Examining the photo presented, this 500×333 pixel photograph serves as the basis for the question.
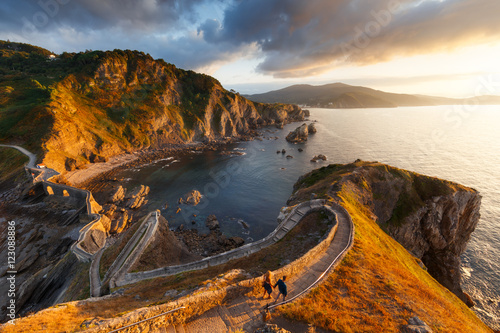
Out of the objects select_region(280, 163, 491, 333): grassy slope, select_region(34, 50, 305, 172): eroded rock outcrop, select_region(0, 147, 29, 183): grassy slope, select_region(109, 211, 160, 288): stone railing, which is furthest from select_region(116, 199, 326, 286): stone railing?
select_region(34, 50, 305, 172): eroded rock outcrop

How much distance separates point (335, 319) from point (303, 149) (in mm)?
92569

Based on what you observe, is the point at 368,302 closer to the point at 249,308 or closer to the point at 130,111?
the point at 249,308

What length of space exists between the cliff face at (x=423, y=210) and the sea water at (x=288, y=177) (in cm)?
438

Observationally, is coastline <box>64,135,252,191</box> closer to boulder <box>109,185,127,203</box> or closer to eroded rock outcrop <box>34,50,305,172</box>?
eroded rock outcrop <box>34,50,305,172</box>

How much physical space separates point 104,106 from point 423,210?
382 feet

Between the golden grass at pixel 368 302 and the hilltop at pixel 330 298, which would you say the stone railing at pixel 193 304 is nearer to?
the hilltop at pixel 330 298

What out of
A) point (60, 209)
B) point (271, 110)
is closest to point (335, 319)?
point (60, 209)

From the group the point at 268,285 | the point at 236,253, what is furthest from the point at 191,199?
the point at 268,285

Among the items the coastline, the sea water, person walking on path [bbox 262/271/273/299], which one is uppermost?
person walking on path [bbox 262/271/273/299]

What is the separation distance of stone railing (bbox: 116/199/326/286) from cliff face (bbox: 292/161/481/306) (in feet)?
38.0

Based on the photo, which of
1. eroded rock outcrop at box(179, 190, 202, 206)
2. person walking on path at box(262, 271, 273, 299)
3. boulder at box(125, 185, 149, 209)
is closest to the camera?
person walking on path at box(262, 271, 273, 299)

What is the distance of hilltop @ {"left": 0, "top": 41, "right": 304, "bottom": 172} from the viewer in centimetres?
5888

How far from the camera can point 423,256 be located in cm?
4116

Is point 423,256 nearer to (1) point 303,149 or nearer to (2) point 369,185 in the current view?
A: (2) point 369,185
